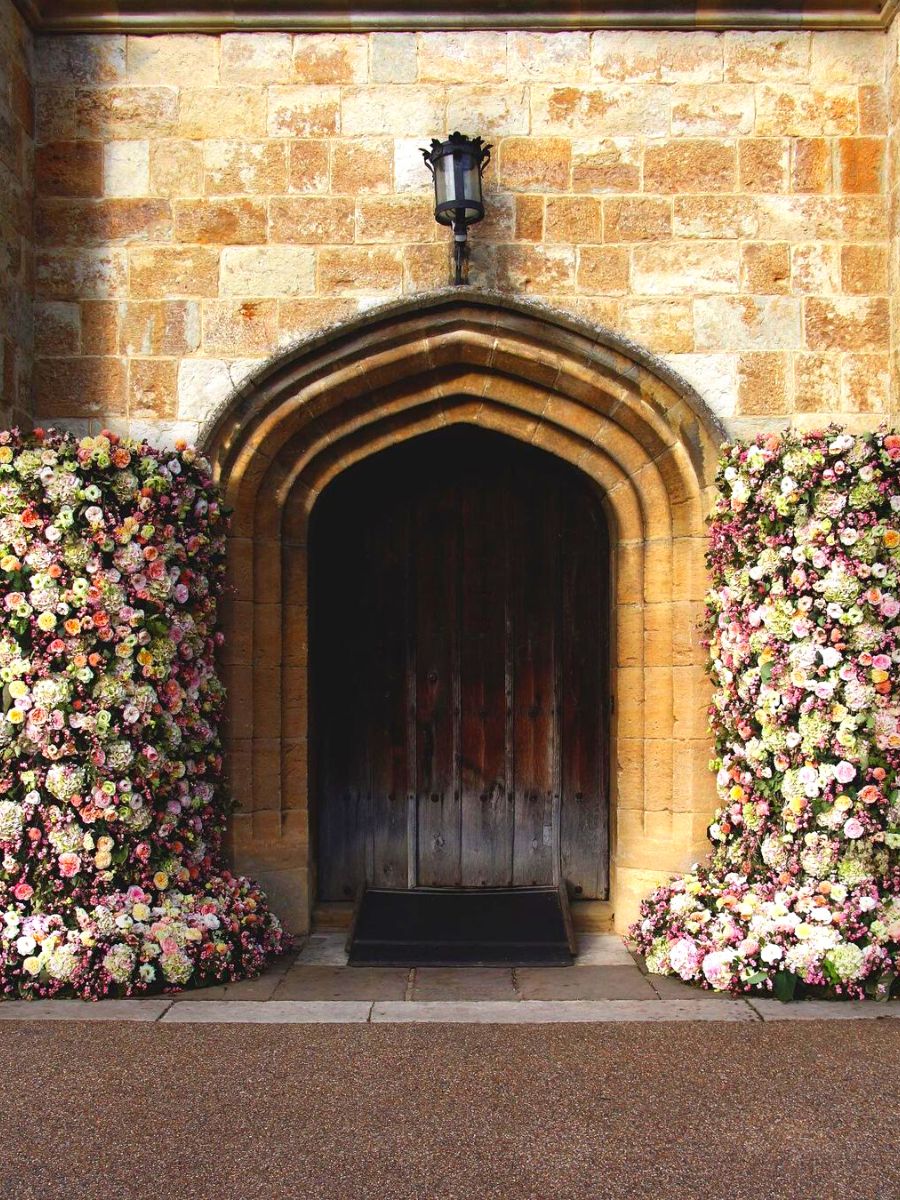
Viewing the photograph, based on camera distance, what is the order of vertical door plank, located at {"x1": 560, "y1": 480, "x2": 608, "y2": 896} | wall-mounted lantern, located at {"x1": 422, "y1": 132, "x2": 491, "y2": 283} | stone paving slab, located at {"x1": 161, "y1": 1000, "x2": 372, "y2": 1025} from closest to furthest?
stone paving slab, located at {"x1": 161, "y1": 1000, "x2": 372, "y2": 1025} < wall-mounted lantern, located at {"x1": 422, "y1": 132, "x2": 491, "y2": 283} < vertical door plank, located at {"x1": 560, "y1": 480, "x2": 608, "y2": 896}

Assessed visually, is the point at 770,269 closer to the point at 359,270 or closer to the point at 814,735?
the point at 359,270

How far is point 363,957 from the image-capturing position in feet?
14.2

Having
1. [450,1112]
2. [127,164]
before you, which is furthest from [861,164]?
[450,1112]

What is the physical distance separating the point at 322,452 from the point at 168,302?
2.93 feet

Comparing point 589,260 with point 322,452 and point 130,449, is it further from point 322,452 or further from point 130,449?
point 130,449

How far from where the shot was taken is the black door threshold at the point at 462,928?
432cm

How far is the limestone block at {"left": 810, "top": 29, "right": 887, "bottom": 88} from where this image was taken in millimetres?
4562

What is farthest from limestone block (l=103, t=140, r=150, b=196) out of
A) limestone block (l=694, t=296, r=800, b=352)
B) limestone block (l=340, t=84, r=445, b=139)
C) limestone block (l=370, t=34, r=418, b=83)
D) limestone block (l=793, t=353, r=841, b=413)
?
limestone block (l=793, t=353, r=841, b=413)

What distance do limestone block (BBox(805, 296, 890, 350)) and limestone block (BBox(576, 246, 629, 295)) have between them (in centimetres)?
78

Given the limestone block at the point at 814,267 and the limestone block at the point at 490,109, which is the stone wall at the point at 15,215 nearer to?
the limestone block at the point at 490,109

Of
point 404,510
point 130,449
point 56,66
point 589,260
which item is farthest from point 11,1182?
point 56,66

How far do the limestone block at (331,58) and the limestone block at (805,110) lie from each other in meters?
1.69

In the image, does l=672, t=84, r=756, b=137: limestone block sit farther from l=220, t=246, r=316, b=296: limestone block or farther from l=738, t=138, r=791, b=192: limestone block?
l=220, t=246, r=316, b=296: limestone block

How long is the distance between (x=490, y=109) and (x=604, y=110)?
48 cm
